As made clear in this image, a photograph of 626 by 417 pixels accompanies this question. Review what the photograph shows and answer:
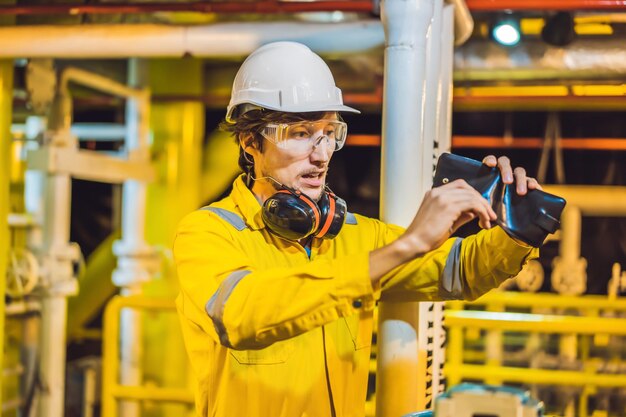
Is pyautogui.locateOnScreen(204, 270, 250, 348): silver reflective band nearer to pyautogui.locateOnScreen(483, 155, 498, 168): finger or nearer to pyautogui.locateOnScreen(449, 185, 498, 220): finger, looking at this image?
pyautogui.locateOnScreen(449, 185, 498, 220): finger

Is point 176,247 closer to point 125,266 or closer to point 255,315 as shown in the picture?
point 255,315

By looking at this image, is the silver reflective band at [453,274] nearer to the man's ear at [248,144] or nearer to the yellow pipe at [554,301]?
the man's ear at [248,144]

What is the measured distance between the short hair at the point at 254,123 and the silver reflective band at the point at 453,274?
18.5 inches

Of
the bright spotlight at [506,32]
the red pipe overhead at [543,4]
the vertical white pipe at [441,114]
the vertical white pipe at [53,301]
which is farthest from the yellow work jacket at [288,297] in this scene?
the vertical white pipe at [53,301]

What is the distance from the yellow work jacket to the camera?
66.1 inches

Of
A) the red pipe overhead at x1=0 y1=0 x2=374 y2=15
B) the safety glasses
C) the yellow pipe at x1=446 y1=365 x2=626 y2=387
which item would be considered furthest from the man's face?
the yellow pipe at x1=446 y1=365 x2=626 y2=387

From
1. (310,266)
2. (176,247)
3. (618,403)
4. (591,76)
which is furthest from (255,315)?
(618,403)

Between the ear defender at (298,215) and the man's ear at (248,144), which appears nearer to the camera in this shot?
the ear defender at (298,215)

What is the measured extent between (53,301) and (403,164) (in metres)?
2.49

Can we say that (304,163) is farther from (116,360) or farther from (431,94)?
(116,360)

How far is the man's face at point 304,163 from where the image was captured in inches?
79.7

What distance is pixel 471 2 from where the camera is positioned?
2.99 meters

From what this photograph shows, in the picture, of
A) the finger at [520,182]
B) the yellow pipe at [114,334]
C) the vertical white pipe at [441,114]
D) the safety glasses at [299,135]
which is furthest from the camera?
the yellow pipe at [114,334]

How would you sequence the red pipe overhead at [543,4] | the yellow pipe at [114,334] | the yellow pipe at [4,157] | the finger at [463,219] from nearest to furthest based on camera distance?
the finger at [463,219], the red pipe overhead at [543,4], the yellow pipe at [114,334], the yellow pipe at [4,157]
